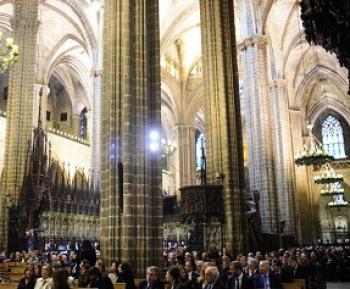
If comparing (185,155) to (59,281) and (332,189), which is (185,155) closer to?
(332,189)

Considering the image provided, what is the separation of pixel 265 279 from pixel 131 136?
513 cm

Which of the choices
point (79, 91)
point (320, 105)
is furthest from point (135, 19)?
point (320, 105)

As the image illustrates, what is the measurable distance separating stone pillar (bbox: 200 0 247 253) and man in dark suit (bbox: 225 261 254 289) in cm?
688

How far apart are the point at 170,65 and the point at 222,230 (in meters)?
22.2

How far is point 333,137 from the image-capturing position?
44406 millimetres

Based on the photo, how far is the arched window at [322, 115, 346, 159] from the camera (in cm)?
4381

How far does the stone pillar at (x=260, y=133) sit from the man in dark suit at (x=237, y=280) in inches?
574

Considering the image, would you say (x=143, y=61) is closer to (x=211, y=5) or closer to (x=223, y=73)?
(x=223, y=73)

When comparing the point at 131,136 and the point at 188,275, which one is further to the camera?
the point at 131,136

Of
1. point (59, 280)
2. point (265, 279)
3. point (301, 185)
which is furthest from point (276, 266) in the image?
point (301, 185)

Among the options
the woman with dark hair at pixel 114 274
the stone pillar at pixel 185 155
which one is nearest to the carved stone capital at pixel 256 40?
the stone pillar at pixel 185 155

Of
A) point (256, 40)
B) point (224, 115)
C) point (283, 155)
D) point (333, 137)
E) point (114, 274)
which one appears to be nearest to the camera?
point (114, 274)

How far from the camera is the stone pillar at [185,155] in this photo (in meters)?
34.1

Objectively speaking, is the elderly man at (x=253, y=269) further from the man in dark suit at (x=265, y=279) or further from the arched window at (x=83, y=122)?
the arched window at (x=83, y=122)
